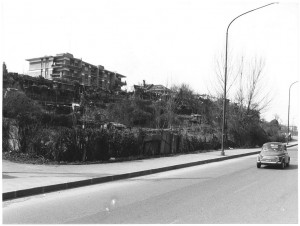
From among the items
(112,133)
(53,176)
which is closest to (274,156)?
(112,133)

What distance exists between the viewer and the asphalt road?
19.4 feet

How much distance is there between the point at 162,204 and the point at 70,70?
342ft

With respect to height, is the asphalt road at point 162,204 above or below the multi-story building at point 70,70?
below

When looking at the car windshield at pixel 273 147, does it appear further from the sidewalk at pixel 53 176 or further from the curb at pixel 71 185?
the sidewalk at pixel 53 176

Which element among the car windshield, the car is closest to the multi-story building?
the car windshield

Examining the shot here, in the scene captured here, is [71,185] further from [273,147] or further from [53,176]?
[273,147]

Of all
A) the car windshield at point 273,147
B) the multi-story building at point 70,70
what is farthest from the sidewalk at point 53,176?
the multi-story building at point 70,70

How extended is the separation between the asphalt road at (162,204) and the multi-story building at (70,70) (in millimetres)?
92533

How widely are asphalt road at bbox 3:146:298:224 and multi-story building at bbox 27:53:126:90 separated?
92533 millimetres

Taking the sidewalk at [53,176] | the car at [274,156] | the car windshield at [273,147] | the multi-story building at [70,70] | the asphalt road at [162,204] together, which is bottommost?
the asphalt road at [162,204]

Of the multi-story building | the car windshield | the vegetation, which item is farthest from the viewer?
the multi-story building

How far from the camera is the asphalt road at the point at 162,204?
19.4ft

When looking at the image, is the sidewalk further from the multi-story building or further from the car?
the multi-story building

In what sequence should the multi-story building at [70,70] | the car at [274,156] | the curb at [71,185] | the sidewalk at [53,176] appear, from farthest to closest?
the multi-story building at [70,70]
the car at [274,156]
the sidewalk at [53,176]
the curb at [71,185]
